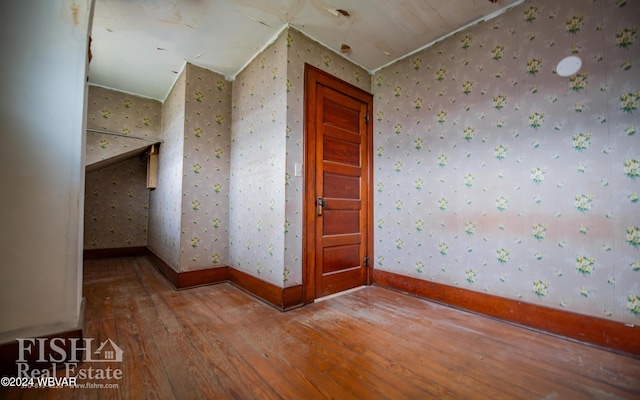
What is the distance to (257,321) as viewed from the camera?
1.91 meters

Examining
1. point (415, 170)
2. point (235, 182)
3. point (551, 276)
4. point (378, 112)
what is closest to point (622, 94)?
point (551, 276)

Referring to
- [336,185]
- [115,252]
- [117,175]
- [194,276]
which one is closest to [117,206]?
[117,175]

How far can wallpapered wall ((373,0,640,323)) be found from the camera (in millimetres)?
1584

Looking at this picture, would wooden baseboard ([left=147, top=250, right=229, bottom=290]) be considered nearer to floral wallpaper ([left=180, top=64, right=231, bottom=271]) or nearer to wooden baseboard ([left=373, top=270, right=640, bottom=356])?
floral wallpaper ([left=180, top=64, right=231, bottom=271])

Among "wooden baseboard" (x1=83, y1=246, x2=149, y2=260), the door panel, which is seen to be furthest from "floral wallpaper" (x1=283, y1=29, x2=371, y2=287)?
"wooden baseboard" (x1=83, y1=246, x2=149, y2=260)

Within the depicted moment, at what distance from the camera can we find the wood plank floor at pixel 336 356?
1172mm

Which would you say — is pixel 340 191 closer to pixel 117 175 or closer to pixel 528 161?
pixel 528 161

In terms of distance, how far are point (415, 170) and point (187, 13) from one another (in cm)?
242

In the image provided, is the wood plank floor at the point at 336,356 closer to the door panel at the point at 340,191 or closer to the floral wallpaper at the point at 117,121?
the door panel at the point at 340,191

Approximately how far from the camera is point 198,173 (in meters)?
2.91

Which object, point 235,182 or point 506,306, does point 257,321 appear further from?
point 506,306

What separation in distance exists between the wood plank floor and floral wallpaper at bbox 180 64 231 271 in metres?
0.70

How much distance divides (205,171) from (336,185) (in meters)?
1.53

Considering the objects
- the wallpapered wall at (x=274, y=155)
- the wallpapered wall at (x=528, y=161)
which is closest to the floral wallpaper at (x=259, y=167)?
the wallpapered wall at (x=274, y=155)
